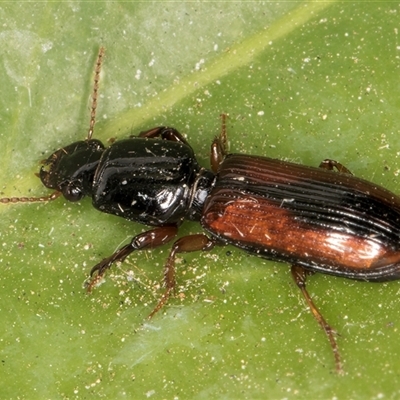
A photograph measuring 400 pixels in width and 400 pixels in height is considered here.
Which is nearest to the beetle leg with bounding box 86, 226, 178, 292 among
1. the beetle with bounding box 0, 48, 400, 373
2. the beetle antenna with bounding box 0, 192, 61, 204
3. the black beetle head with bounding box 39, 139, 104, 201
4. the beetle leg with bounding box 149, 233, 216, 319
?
the beetle with bounding box 0, 48, 400, 373

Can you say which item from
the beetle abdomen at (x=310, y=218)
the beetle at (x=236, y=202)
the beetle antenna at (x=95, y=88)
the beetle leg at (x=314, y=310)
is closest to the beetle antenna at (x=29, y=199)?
the beetle at (x=236, y=202)

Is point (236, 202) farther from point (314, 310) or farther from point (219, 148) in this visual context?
point (314, 310)

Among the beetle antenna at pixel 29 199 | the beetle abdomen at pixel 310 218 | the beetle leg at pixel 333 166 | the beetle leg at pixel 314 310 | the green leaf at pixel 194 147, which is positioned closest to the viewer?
the beetle abdomen at pixel 310 218

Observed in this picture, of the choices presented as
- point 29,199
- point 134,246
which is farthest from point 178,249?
point 29,199

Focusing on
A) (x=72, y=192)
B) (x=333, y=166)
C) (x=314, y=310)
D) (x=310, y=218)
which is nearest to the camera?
(x=310, y=218)

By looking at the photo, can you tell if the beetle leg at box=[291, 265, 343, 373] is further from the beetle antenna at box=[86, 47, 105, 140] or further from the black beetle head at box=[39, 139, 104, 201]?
the beetle antenna at box=[86, 47, 105, 140]

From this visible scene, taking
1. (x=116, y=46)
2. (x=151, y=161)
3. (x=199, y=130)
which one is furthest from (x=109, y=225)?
(x=116, y=46)

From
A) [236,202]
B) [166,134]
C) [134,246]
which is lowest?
[134,246]

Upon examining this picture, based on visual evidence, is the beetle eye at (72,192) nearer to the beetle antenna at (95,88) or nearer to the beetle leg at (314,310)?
the beetle antenna at (95,88)
